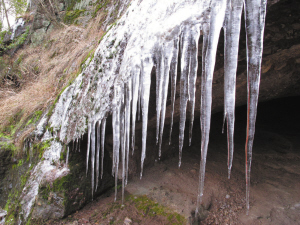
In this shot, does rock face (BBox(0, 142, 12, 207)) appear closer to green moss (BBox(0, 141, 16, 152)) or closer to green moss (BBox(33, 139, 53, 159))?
green moss (BBox(0, 141, 16, 152))

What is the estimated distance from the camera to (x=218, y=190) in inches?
111

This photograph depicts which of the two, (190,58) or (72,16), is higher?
(72,16)

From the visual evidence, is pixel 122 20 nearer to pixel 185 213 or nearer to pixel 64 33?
pixel 185 213

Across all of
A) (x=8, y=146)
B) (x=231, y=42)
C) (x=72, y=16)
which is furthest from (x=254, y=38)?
(x=72, y=16)

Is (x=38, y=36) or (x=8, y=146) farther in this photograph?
(x=38, y=36)

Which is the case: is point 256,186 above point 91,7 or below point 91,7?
below

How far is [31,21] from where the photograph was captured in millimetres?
8055

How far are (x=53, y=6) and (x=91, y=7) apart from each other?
2264 millimetres

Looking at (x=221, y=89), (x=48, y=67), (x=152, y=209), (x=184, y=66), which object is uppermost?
(x=48, y=67)

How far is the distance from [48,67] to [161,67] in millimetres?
4808

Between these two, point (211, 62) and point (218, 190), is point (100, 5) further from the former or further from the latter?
point (218, 190)

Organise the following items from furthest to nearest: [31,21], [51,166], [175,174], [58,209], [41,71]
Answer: [31,21], [41,71], [175,174], [51,166], [58,209]

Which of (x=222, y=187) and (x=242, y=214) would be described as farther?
(x=222, y=187)

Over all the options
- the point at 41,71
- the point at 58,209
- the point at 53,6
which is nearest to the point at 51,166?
the point at 58,209
